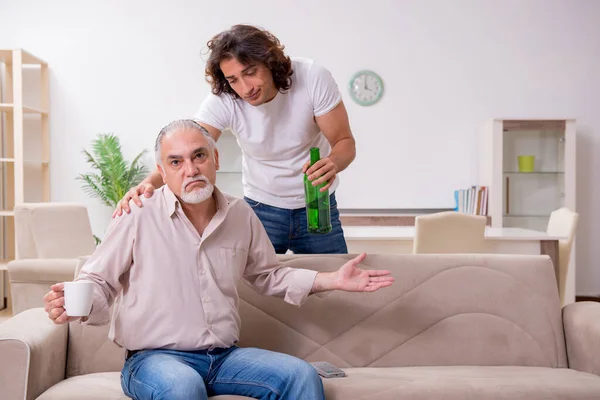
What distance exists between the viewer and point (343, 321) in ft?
7.77

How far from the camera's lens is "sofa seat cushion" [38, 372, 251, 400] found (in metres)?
1.92

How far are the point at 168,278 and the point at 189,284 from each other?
0.06 m

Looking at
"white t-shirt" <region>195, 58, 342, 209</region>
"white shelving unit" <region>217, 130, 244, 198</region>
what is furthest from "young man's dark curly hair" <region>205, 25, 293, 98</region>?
"white shelving unit" <region>217, 130, 244, 198</region>

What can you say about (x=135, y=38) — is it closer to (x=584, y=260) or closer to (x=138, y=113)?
(x=138, y=113)

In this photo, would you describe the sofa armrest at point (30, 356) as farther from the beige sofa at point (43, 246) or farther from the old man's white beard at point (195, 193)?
the beige sofa at point (43, 246)

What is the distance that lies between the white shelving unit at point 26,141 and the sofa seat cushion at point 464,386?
4771 millimetres

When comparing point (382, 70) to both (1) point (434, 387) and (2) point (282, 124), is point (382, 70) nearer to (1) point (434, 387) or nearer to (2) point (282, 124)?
(2) point (282, 124)

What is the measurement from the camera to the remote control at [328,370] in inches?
84.2

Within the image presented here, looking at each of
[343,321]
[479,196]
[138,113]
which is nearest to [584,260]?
[479,196]

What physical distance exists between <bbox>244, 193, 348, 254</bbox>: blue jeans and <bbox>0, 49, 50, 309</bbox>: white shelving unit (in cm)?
415

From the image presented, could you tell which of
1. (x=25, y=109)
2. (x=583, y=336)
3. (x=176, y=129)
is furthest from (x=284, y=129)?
(x=25, y=109)

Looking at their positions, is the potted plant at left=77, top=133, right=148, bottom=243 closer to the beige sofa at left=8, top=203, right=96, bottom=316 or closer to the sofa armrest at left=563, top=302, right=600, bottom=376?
the beige sofa at left=8, top=203, right=96, bottom=316

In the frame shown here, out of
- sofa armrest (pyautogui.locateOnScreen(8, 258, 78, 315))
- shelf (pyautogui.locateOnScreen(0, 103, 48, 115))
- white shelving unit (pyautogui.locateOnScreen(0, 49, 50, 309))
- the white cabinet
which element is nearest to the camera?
sofa armrest (pyautogui.locateOnScreen(8, 258, 78, 315))

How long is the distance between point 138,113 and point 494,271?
4615mm
